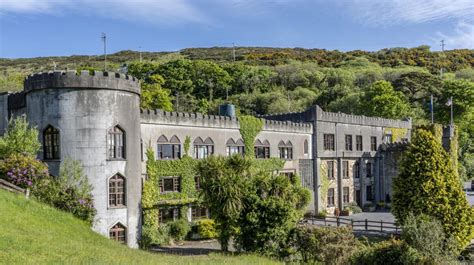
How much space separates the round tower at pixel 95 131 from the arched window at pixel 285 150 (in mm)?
16947

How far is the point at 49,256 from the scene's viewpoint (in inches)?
560

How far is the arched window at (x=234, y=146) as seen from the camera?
36741 mm

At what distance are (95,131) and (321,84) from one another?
77466mm

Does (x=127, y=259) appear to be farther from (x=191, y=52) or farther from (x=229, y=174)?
(x=191, y=52)

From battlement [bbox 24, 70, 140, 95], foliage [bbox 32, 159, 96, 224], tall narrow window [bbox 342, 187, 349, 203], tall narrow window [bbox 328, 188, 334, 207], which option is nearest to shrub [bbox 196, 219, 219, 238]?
foliage [bbox 32, 159, 96, 224]

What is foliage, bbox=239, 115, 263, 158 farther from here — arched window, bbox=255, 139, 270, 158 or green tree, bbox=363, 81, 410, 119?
green tree, bbox=363, 81, 410, 119

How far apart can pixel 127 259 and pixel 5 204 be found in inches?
260

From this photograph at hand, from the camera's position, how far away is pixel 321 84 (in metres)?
98.4

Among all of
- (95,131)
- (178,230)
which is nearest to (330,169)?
(178,230)

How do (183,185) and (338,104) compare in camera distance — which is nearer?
(183,185)

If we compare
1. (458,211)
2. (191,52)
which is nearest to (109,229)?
(458,211)

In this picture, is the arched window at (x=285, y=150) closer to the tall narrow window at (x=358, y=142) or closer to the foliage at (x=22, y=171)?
the tall narrow window at (x=358, y=142)

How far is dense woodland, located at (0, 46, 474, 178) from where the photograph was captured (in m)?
69.4

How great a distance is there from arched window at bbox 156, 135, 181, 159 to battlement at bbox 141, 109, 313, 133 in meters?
1.16
